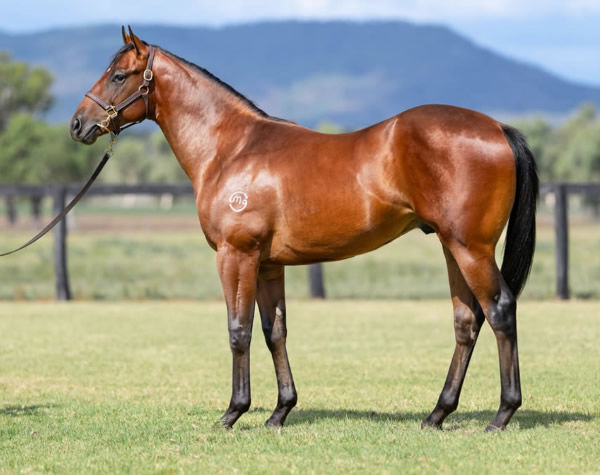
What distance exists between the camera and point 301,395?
749cm

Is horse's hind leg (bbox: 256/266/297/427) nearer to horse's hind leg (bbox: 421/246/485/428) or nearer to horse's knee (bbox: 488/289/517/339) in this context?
horse's hind leg (bbox: 421/246/485/428)

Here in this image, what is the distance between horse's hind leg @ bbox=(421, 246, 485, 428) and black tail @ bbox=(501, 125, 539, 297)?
0.28 m

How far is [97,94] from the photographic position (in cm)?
631

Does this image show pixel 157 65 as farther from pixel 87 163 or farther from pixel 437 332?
pixel 87 163

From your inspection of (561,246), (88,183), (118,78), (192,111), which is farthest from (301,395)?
(561,246)

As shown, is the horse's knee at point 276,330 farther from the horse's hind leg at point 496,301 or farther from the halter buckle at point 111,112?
the halter buckle at point 111,112

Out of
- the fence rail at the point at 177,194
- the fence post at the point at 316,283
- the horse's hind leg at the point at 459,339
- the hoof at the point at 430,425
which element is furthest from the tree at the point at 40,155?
the hoof at the point at 430,425

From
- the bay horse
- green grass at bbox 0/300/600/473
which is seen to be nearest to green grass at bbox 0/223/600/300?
green grass at bbox 0/300/600/473

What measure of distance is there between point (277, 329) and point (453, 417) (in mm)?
1408

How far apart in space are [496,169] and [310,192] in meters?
1.16

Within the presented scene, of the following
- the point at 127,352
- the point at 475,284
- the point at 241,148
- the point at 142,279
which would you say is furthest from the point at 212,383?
the point at 142,279

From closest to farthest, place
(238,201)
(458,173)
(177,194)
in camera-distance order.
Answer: (458,173) < (238,201) < (177,194)

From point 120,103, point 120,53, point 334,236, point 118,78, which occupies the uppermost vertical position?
point 120,53

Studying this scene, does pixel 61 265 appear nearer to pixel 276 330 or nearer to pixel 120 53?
Result: pixel 120 53
